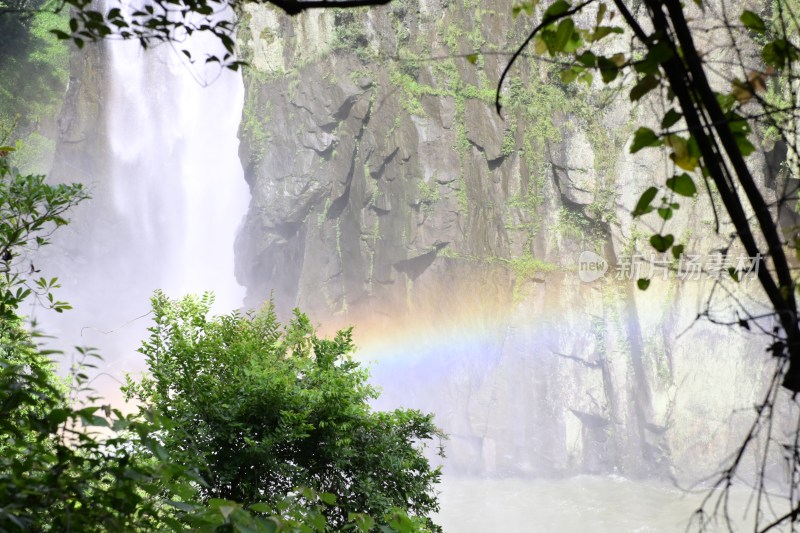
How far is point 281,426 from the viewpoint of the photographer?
577 cm

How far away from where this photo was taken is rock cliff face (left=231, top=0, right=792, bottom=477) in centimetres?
1819

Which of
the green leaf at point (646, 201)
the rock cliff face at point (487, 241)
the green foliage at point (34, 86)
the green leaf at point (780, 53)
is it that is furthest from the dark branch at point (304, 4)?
the green foliage at point (34, 86)

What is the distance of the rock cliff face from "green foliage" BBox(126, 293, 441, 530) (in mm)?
12737

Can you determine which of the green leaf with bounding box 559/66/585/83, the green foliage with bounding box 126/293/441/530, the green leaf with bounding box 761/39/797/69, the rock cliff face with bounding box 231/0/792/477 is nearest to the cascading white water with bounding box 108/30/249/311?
the rock cliff face with bounding box 231/0/792/477

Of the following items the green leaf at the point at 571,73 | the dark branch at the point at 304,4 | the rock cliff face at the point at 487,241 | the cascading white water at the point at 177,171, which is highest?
the cascading white water at the point at 177,171

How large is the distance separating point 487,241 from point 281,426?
15.1 metres

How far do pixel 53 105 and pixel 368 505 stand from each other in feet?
88.8

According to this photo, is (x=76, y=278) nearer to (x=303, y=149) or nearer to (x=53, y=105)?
(x=53, y=105)

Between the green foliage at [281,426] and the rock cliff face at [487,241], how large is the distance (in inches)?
501

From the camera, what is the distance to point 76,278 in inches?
1217

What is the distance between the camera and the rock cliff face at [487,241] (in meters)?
18.2

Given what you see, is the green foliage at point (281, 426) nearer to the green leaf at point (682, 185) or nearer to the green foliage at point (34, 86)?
the green leaf at point (682, 185)

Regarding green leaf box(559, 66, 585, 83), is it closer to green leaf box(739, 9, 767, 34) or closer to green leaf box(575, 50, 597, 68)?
green leaf box(575, 50, 597, 68)

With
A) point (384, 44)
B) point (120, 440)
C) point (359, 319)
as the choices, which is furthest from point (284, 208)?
point (120, 440)
